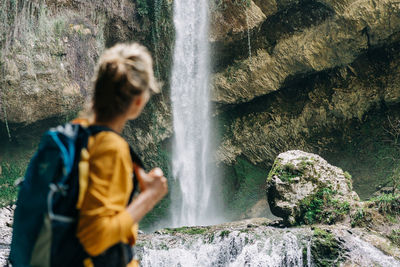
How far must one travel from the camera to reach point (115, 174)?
1.05 meters

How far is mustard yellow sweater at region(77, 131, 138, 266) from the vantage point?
103 cm

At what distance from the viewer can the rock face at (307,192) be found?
6273 mm

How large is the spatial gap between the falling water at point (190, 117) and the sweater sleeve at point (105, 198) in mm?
9718

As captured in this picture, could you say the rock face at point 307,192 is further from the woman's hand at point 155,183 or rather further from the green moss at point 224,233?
the woman's hand at point 155,183

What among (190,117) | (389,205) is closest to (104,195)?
(389,205)

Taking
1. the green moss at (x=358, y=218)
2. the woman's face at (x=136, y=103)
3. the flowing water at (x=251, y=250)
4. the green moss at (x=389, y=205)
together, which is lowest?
the flowing water at (x=251, y=250)

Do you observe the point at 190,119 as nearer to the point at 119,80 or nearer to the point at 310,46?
the point at 310,46

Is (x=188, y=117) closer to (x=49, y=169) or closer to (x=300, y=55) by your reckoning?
(x=300, y=55)

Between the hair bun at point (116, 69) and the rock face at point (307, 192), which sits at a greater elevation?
the hair bun at point (116, 69)

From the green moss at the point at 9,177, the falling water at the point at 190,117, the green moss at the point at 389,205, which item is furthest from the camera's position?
the falling water at the point at 190,117

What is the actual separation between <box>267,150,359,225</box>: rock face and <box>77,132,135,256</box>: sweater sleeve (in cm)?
556

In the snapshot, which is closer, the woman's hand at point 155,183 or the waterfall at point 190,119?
the woman's hand at point 155,183

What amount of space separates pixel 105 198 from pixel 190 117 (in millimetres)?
10167

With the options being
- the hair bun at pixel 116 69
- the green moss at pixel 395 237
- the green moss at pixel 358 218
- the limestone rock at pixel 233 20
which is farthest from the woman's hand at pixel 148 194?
the limestone rock at pixel 233 20
